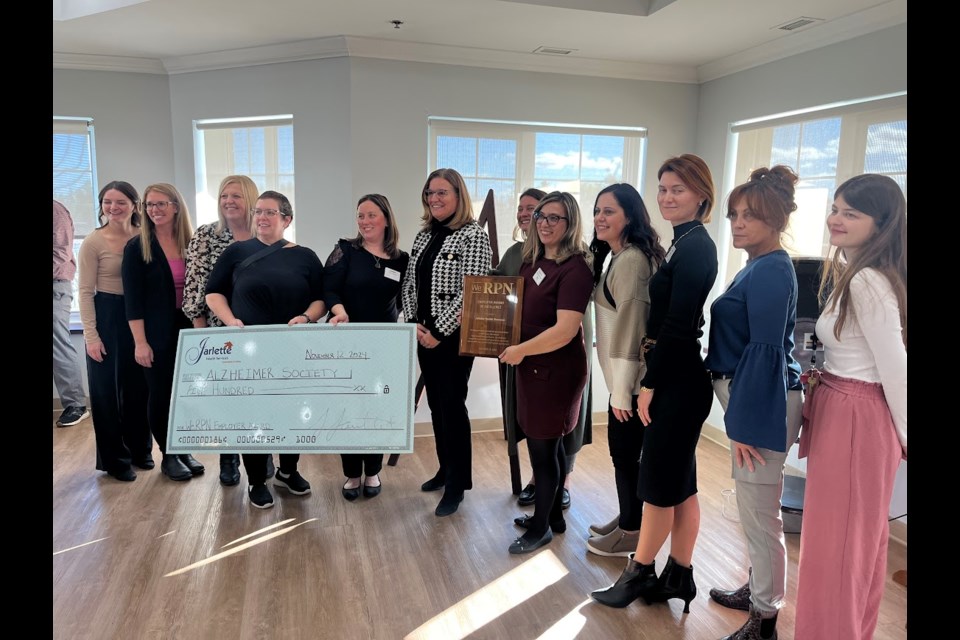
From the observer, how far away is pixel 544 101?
4199 mm

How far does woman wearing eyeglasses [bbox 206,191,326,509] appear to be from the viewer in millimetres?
2775

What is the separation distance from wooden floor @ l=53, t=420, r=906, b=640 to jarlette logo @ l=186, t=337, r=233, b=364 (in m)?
0.73

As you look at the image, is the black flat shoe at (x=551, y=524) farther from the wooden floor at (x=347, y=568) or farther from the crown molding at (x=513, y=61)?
the crown molding at (x=513, y=61)

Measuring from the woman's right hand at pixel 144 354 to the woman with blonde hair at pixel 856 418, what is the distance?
10.2ft

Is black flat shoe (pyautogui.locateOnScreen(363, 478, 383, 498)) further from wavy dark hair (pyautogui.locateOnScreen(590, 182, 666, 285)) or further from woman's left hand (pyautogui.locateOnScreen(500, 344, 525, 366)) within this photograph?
wavy dark hair (pyautogui.locateOnScreen(590, 182, 666, 285))

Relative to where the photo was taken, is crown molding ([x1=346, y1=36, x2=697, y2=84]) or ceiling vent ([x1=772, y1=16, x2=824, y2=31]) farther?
crown molding ([x1=346, y1=36, x2=697, y2=84])

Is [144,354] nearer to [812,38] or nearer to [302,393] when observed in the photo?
[302,393]

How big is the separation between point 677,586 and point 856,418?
3.19 feet

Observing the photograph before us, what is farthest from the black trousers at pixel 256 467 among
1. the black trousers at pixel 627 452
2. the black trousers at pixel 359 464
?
the black trousers at pixel 627 452

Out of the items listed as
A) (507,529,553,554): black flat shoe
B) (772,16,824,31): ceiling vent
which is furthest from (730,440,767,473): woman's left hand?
(772,16,824,31): ceiling vent

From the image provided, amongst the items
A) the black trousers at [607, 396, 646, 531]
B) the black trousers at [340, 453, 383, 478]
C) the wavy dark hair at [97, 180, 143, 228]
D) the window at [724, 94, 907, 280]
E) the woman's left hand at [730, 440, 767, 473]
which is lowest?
the black trousers at [340, 453, 383, 478]

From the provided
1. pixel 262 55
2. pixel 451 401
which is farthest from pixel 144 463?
pixel 262 55

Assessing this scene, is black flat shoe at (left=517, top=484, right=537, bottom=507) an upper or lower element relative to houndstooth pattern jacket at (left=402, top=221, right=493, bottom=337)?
lower
